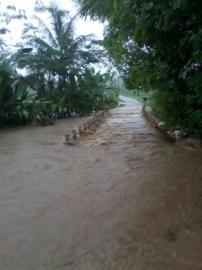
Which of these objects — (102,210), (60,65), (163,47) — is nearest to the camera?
(102,210)

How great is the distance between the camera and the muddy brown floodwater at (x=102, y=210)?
166 inches

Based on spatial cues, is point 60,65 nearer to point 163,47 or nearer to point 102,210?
point 163,47

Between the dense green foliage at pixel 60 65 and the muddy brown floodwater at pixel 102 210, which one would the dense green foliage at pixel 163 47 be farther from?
the dense green foliage at pixel 60 65

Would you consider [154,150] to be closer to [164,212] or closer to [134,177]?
[134,177]

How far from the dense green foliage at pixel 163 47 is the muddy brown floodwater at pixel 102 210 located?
1758mm

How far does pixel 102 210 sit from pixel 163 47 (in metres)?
5.18

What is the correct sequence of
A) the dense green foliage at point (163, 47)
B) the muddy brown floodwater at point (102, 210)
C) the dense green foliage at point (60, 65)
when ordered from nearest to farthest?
the muddy brown floodwater at point (102, 210)
the dense green foliage at point (163, 47)
the dense green foliage at point (60, 65)

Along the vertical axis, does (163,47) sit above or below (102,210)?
above

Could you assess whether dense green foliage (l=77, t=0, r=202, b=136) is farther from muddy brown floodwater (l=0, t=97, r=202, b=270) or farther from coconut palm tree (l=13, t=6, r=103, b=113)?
coconut palm tree (l=13, t=6, r=103, b=113)

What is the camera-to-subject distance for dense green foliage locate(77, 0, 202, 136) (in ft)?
22.2

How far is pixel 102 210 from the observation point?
570 cm

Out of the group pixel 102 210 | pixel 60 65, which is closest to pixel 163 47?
pixel 102 210

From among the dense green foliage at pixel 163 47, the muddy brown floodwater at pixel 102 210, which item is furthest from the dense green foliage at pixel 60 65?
the muddy brown floodwater at pixel 102 210

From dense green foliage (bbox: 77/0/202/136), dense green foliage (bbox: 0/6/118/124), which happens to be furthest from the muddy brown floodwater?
dense green foliage (bbox: 0/6/118/124)
